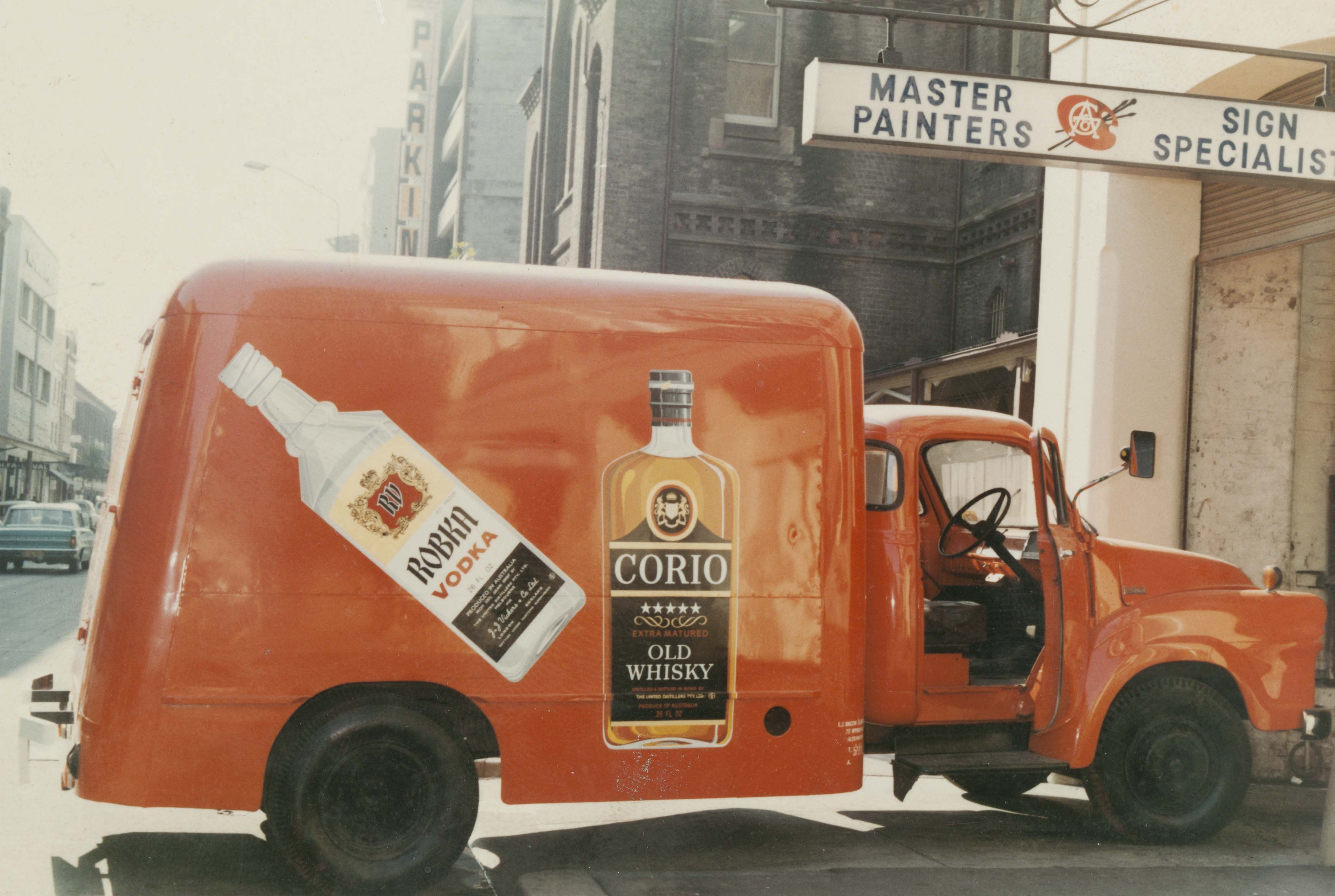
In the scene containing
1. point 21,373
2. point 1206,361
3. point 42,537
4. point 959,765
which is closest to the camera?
point 959,765

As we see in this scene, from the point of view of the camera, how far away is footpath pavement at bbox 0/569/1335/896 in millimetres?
5781

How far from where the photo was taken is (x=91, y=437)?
10312cm

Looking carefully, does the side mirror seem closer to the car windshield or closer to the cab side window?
the cab side window

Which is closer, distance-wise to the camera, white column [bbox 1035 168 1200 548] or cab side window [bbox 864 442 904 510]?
cab side window [bbox 864 442 904 510]

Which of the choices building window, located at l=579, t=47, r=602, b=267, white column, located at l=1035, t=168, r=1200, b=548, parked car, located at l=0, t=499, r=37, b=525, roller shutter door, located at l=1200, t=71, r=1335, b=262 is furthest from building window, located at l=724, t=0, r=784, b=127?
parked car, located at l=0, t=499, r=37, b=525

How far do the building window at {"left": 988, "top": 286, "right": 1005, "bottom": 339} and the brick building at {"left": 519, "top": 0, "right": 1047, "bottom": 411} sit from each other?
0.10 feet

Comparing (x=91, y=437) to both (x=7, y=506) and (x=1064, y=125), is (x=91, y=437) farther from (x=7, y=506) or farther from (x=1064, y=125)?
(x=1064, y=125)

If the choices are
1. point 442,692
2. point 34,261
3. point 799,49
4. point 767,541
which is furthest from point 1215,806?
point 34,261

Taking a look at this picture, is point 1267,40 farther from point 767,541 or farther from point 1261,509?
point 767,541

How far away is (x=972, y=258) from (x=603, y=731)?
1809cm

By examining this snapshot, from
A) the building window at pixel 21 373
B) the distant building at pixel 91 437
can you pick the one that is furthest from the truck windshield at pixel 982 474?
the distant building at pixel 91 437

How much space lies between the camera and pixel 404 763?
18.2 feet

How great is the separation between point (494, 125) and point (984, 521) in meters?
38.1

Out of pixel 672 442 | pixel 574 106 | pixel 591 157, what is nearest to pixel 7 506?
pixel 574 106
